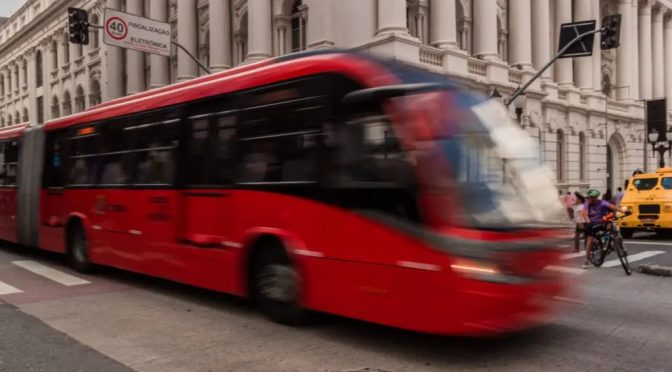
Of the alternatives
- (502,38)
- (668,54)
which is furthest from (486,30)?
(668,54)

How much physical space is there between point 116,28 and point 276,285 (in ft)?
39.8

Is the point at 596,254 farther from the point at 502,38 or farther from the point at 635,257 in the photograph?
the point at 502,38

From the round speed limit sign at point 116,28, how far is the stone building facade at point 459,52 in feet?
27.5

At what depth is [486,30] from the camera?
93.6 feet

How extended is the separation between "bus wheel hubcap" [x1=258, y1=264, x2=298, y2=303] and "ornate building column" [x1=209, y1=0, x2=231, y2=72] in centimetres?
2551

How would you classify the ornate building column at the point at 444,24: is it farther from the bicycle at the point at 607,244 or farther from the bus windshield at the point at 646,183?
the bicycle at the point at 607,244

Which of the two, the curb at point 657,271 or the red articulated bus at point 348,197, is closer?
A: the red articulated bus at point 348,197

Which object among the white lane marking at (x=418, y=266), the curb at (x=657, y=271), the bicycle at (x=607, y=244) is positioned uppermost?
the white lane marking at (x=418, y=266)

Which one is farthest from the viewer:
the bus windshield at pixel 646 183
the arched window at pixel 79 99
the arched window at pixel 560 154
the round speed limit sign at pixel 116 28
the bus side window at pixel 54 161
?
the arched window at pixel 79 99

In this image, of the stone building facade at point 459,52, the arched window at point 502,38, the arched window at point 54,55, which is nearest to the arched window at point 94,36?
the stone building facade at point 459,52

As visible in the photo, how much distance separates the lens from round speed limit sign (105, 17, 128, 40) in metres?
16.1

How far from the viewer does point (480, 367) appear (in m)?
5.48

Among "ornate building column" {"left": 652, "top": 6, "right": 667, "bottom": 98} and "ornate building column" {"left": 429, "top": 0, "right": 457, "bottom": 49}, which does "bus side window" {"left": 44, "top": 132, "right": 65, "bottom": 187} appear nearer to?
"ornate building column" {"left": 429, "top": 0, "right": 457, "bottom": 49}

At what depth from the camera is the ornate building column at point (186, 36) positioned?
1310 inches
